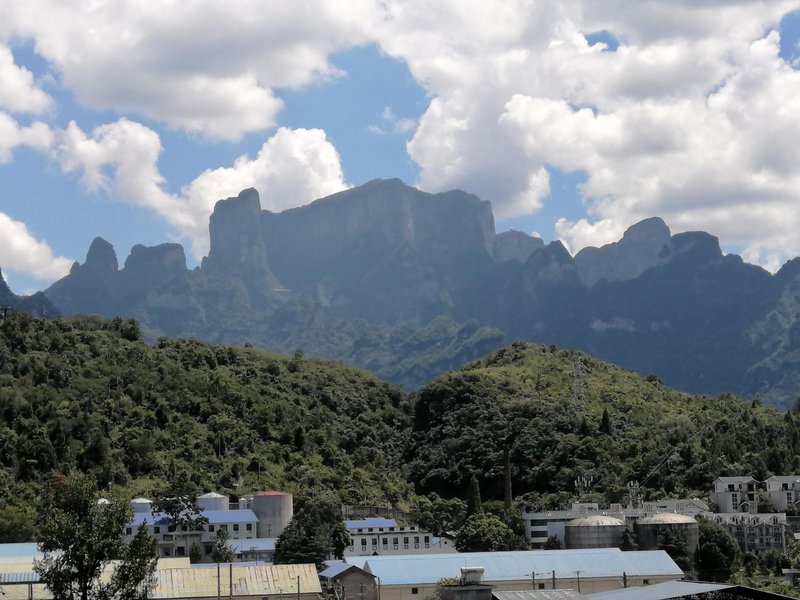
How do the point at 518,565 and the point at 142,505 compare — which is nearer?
the point at 518,565

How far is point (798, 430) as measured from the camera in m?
160

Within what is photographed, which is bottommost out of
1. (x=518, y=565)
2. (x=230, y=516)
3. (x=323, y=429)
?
(x=518, y=565)

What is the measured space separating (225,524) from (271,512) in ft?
16.6

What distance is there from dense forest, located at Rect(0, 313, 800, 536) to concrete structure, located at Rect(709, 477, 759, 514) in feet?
16.8

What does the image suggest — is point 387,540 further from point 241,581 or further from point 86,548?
point 86,548

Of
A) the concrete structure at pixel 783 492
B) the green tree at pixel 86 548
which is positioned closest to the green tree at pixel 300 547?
Result: the green tree at pixel 86 548

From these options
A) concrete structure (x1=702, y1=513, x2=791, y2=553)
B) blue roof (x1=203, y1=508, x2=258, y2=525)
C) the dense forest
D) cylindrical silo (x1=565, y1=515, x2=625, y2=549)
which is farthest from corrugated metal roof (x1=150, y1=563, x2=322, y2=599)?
concrete structure (x1=702, y1=513, x2=791, y2=553)

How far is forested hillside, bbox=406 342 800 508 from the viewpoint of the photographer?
151 meters

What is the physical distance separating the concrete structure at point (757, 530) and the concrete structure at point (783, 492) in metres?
9.89

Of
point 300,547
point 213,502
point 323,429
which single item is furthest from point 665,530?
point 323,429

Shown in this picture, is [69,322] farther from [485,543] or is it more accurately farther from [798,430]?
[798,430]

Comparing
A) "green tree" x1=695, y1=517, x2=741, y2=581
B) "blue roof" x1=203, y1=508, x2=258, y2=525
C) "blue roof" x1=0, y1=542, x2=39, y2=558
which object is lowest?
"green tree" x1=695, y1=517, x2=741, y2=581

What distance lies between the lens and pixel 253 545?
11538 centimetres

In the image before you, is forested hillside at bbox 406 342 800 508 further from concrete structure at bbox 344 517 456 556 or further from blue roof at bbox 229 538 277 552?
blue roof at bbox 229 538 277 552
